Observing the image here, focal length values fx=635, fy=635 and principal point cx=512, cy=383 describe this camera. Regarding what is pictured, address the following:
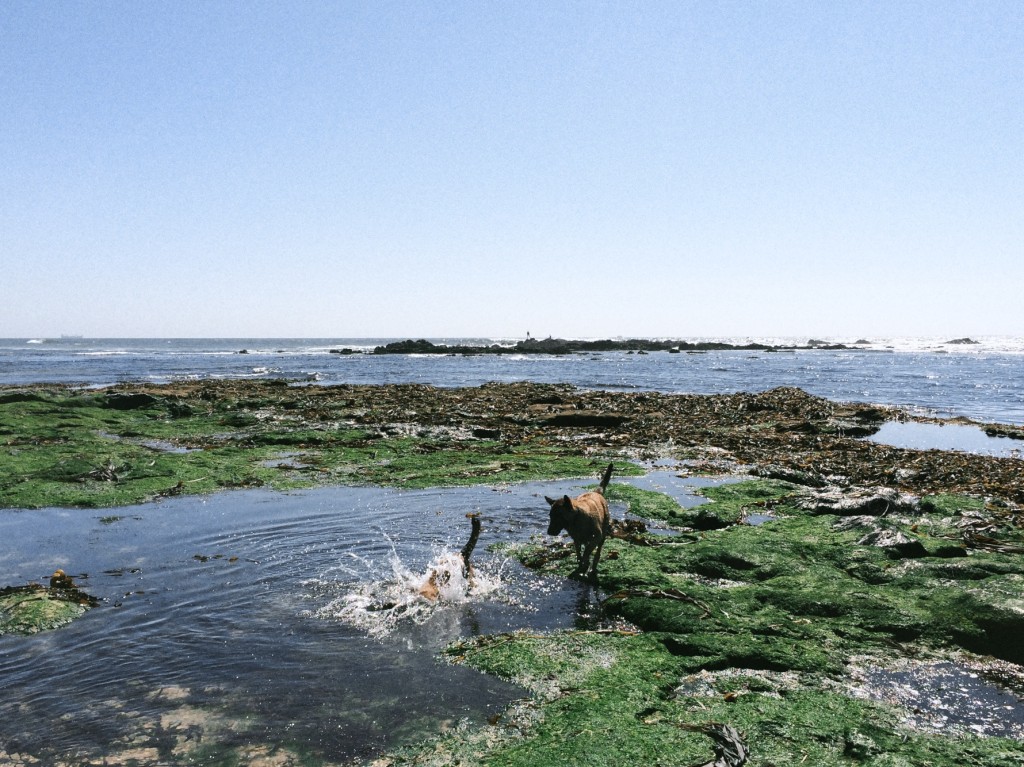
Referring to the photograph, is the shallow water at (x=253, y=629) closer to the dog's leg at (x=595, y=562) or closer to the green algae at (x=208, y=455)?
the dog's leg at (x=595, y=562)

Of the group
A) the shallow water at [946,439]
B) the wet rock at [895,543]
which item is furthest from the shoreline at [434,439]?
the wet rock at [895,543]

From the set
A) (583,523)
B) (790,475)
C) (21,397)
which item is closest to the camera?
(583,523)

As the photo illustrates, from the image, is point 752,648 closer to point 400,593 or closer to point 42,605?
point 400,593

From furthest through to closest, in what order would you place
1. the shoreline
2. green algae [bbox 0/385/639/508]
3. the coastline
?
the shoreline, green algae [bbox 0/385/639/508], the coastline

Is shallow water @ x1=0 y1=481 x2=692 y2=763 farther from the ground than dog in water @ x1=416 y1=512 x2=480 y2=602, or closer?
closer

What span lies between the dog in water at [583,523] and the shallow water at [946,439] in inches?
664

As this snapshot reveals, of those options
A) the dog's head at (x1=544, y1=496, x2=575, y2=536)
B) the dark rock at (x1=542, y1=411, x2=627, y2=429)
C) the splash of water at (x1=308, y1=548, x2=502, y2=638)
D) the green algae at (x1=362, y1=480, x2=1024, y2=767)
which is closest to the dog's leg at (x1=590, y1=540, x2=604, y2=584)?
the green algae at (x1=362, y1=480, x2=1024, y2=767)

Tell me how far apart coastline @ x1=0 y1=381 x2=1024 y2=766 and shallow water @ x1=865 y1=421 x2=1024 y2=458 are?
124cm

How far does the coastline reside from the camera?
5297 mm

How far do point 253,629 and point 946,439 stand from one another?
25508 mm

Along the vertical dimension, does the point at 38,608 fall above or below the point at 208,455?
above

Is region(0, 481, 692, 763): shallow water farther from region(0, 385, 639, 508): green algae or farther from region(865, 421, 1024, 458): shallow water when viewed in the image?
region(865, 421, 1024, 458): shallow water

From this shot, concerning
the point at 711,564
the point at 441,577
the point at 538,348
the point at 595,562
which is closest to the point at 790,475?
the point at 711,564

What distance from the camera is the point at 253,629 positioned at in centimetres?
730
